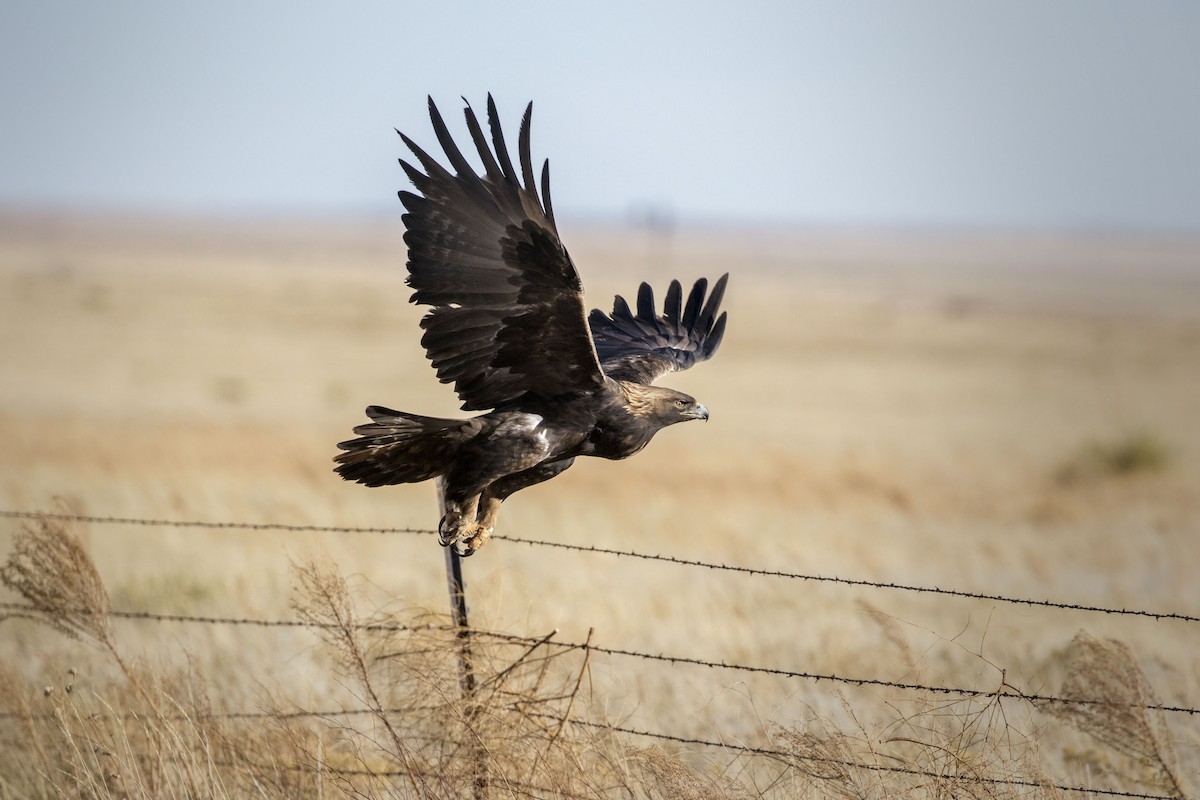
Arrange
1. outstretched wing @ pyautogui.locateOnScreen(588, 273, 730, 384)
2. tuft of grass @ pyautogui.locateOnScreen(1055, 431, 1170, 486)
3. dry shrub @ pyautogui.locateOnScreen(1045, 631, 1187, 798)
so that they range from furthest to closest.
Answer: tuft of grass @ pyautogui.locateOnScreen(1055, 431, 1170, 486) < outstretched wing @ pyautogui.locateOnScreen(588, 273, 730, 384) < dry shrub @ pyautogui.locateOnScreen(1045, 631, 1187, 798)

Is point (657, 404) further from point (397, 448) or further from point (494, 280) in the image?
point (397, 448)

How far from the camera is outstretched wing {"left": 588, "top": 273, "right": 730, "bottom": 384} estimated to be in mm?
6652

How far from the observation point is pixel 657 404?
510 centimetres

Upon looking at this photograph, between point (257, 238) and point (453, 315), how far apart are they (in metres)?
178

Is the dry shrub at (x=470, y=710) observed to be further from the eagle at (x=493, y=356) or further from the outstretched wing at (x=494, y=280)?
the outstretched wing at (x=494, y=280)

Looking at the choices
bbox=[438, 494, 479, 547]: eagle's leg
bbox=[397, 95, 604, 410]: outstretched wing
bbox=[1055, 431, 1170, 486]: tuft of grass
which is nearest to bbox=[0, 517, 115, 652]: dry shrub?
bbox=[438, 494, 479, 547]: eagle's leg

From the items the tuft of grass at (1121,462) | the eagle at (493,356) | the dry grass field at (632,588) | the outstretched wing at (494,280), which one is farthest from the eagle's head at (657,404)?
the tuft of grass at (1121,462)

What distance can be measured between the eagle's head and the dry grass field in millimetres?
970

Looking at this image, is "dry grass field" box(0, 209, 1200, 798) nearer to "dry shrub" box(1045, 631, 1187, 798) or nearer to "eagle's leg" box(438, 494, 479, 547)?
"dry shrub" box(1045, 631, 1187, 798)

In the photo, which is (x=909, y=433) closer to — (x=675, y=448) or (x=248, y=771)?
(x=675, y=448)

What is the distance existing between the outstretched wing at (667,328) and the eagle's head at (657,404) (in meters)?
1.16

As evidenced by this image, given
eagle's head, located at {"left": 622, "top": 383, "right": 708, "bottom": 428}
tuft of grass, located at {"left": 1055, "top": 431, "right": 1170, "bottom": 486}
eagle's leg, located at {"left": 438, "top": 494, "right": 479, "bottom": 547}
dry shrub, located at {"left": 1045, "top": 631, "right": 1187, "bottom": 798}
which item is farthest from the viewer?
tuft of grass, located at {"left": 1055, "top": 431, "right": 1170, "bottom": 486}

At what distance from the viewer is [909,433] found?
79.4 ft

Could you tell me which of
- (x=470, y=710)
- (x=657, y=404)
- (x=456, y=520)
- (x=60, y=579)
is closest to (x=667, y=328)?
(x=657, y=404)
